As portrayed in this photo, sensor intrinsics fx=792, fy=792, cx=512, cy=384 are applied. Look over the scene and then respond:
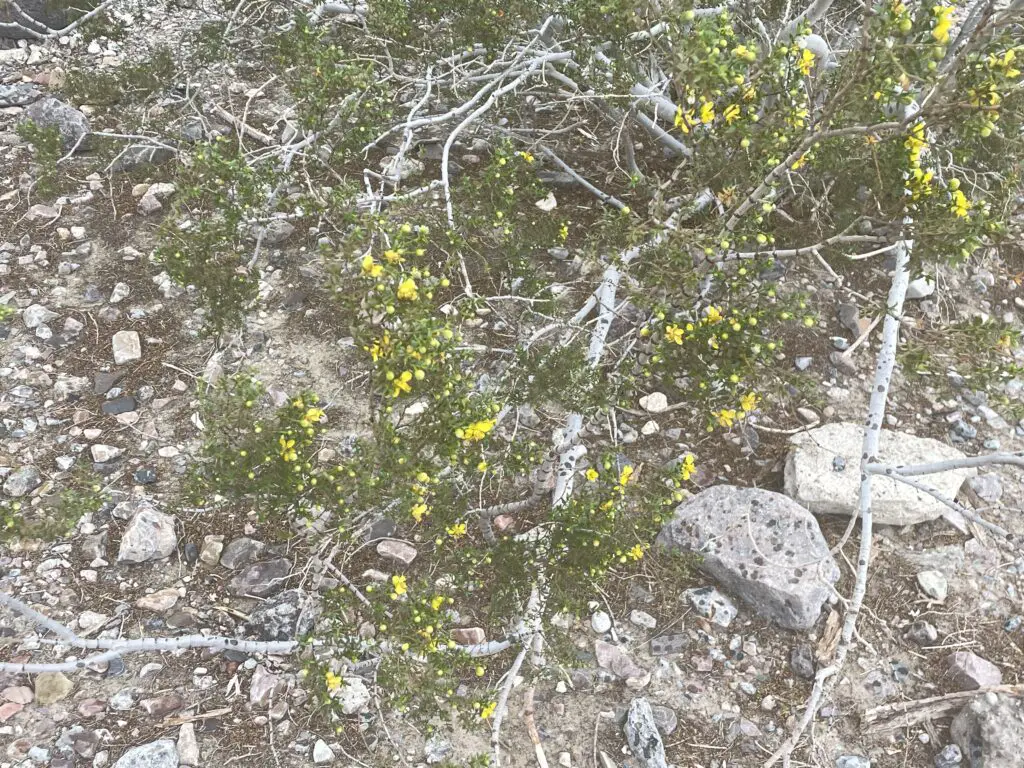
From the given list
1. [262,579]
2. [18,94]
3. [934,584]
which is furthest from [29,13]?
[934,584]

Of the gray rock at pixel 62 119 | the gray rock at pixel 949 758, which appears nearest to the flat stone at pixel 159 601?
the gray rock at pixel 949 758

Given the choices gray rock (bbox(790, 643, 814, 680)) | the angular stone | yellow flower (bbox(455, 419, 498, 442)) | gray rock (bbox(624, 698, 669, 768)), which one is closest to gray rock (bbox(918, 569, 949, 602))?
gray rock (bbox(790, 643, 814, 680))

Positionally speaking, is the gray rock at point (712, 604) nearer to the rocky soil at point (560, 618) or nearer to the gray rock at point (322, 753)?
the rocky soil at point (560, 618)

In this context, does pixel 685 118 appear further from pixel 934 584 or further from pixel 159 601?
pixel 159 601

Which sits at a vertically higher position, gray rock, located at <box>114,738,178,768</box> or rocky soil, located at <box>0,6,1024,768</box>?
rocky soil, located at <box>0,6,1024,768</box>

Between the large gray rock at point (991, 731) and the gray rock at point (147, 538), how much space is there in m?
3.53

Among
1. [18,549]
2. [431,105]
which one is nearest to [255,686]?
[18,549]

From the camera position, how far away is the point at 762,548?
11.9ft

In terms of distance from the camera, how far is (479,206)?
4.37 meters

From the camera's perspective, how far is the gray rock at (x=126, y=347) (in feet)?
14.6

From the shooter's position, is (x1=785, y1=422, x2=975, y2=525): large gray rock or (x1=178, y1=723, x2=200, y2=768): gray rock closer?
(x1=178, y1=723, x2=200, y2=768): gray rock

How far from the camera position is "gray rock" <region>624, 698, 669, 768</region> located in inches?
124

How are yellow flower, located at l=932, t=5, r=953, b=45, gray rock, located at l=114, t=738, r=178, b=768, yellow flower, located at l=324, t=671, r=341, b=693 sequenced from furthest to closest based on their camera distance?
1. gray rock, located at l=114, t=738, r=178, b=768
2. yellow flower, located at l=324, t=671, r=341, b=693
3. yellow flower, located at l=932, t=5, r=953, b=45

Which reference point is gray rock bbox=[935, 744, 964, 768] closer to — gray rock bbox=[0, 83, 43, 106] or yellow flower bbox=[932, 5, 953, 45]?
yellow flower bbox=[932, 5, 953, 45]
